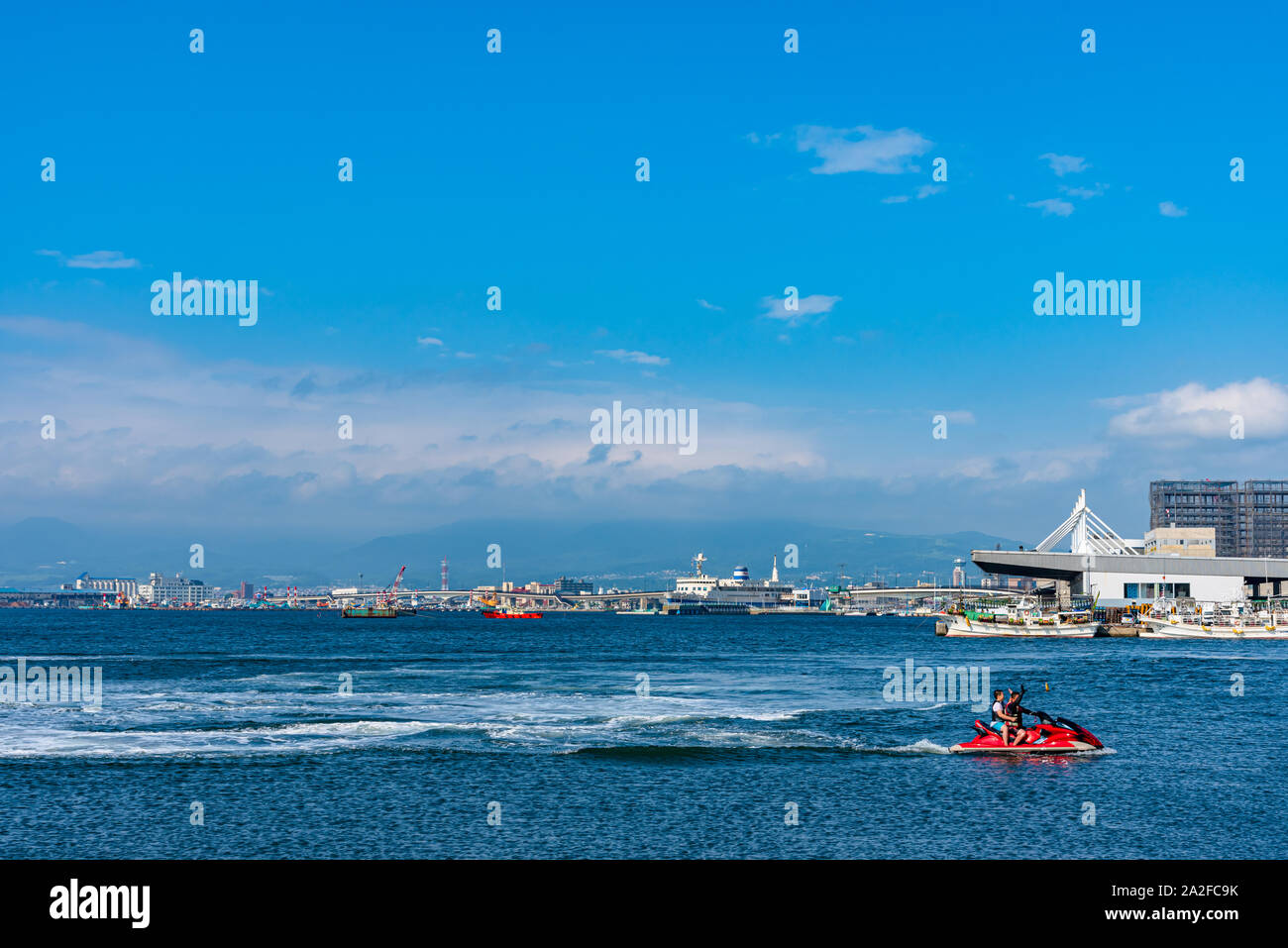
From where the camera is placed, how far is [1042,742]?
3356cm

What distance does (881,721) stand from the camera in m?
42.1

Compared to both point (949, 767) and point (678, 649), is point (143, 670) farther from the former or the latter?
point (949, 767)

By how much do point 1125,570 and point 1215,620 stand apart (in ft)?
63.0

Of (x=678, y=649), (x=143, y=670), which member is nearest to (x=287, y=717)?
(x=143, y=670)

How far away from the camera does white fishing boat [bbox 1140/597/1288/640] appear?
350ft

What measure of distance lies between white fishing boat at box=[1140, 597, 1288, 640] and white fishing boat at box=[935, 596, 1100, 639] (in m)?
6.68

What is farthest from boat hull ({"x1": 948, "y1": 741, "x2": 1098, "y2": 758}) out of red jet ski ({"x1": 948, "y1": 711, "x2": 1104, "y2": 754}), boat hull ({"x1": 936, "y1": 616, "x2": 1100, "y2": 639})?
boat hull ({"x1": 936, "y1": 616, "x2": 1100, "y2": 639})

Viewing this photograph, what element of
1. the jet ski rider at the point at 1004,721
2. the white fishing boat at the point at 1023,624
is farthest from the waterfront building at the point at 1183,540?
the jet ski rider at the point at 1004,721

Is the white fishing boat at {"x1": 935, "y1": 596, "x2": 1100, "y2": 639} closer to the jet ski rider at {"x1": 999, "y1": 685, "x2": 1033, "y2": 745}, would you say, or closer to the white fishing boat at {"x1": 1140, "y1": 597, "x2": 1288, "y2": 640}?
the white fishing boat at {"x1": 1140, "y1": 597, "x2": 1288, "y2": 640}

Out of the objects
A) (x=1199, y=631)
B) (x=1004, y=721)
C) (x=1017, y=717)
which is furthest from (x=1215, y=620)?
(x=1004, y=721)

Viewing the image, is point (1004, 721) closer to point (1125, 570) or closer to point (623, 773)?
point (623, 773)

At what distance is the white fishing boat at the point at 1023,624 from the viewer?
117 m
